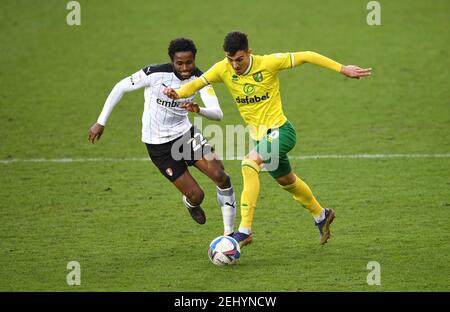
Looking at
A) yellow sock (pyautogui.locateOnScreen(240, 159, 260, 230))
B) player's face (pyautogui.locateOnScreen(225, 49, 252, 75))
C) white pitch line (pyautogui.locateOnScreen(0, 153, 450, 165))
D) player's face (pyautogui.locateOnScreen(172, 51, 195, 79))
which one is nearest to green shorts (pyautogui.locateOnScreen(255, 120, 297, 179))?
yellow sock (pyautogui.locateOnScreen(240, 159, 260, 230))

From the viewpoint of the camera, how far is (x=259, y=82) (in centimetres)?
1049

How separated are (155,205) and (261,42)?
10.1m

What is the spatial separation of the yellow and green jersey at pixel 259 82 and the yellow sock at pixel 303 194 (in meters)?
0.72

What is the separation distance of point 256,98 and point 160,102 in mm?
1259

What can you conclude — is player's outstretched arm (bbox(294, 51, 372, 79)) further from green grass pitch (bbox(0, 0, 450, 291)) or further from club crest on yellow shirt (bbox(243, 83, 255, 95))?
green grass pitch (bbox(0, 0, 450, 291))

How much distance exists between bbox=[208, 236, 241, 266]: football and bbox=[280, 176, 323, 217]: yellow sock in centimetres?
109

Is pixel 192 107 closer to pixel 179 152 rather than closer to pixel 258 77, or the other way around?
pixel 258 77

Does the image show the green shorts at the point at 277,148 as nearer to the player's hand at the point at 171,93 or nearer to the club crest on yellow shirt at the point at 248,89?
the club crest on yellow shirt at the point at 248,89

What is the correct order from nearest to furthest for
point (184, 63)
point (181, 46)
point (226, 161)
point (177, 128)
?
1. point (181, 46)
2. point (184, 63)
3. point (177, 128)
4. point (226, 161)

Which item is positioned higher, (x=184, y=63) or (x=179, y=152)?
(x=184, y=63)

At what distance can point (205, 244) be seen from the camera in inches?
439

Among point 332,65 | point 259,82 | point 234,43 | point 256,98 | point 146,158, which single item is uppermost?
point 234,43

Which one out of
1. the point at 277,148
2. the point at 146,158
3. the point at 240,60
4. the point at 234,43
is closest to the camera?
the point at 234,43

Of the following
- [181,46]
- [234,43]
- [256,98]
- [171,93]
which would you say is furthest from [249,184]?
[181,46]
